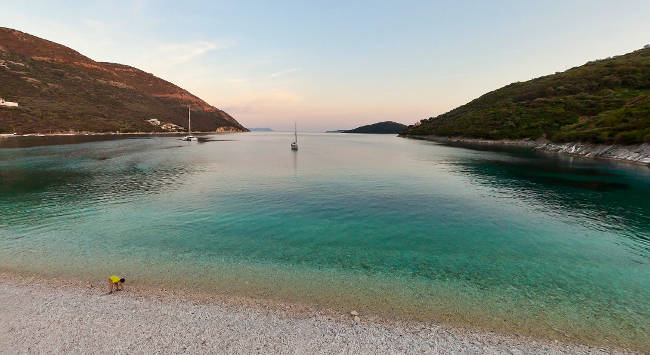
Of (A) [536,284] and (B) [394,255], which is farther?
(B) [394,255]

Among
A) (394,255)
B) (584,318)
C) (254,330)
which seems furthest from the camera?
(394,255)

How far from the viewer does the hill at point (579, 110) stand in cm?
9112

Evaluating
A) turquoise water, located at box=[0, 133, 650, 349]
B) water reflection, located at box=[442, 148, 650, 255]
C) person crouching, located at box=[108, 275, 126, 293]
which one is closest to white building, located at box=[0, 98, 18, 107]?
turquoise water, located at box=[0, 133, 650, 349]

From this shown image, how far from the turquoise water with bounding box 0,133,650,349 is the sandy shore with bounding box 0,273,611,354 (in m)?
1.38

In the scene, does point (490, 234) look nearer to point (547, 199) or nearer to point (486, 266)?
point (486, 266)

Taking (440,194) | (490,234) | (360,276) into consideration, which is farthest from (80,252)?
A: (440,194)

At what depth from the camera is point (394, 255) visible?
2202cm

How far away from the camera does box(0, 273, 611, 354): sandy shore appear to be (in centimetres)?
1148

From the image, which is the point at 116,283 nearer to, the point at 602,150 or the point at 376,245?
the point at 376,245

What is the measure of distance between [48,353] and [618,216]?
166 ft

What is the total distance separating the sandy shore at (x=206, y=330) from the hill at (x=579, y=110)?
353 ft

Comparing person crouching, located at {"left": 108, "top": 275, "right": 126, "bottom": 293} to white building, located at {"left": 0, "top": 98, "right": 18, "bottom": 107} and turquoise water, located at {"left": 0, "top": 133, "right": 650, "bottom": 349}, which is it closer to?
turquoise water, located at {"left": 0, "top": 133, "right": 650, "bottom": 349}

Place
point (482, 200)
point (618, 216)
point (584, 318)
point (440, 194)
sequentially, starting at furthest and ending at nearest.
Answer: point (440, 194) < point (482, 200) < point (618, 216) < point (584, 318)

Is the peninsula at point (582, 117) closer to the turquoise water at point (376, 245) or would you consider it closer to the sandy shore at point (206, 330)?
the turquoise water at point (376, 245)
